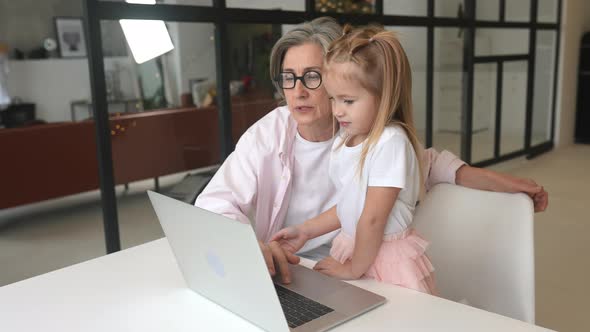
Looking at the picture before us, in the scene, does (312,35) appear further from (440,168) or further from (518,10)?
(518,10)

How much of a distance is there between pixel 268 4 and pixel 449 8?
231 cm

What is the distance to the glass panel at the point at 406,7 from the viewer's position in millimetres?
4137

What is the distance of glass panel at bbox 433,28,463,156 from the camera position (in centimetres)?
484

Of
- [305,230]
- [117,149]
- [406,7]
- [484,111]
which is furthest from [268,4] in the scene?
[484,111]

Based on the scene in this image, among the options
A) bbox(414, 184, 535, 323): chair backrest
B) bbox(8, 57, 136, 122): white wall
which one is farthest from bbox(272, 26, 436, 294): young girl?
bbox(8, 57, 136, 122): white wall

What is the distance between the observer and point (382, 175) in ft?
3.95

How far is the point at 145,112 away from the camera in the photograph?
3377mm

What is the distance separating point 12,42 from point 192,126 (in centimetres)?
580

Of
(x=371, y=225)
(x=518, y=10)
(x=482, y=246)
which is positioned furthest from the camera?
(x=518, y=10)

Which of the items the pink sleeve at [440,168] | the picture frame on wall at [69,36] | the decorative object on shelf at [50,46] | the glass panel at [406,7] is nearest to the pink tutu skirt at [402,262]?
the pink sleeve at [440,168]

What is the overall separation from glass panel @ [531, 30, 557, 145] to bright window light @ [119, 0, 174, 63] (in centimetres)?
498

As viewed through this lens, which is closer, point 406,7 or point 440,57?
point 406,7

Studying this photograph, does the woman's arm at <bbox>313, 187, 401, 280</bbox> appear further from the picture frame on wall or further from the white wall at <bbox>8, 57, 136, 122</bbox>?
Result: the picture frame on wall

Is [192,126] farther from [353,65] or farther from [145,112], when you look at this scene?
[353,65]
